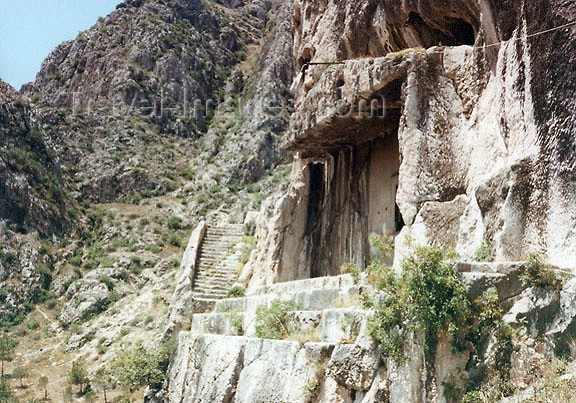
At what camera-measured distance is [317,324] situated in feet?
36.8

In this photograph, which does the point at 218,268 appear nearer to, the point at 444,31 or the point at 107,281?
the point at 444,31

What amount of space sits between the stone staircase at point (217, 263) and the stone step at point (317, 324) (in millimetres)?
6754

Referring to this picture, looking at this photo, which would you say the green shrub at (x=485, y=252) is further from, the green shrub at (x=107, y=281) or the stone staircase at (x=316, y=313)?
the green shrub at (x=107, y=281)

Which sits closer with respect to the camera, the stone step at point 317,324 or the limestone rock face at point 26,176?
the stone step at point 317,324

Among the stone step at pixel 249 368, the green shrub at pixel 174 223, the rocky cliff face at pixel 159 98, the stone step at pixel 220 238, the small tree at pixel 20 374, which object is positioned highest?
the rocky cliff face at pixel 159 98

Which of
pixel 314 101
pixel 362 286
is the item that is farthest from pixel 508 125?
pixel 314 101

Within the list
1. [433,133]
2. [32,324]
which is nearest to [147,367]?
[433,133]

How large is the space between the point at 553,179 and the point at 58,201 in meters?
44.5

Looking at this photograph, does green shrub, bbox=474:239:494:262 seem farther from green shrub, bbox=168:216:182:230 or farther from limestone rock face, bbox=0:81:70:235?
limestone rock face, bbox=0:81:70:235

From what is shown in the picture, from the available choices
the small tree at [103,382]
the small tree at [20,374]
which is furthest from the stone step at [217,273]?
the small tree at [20,374]

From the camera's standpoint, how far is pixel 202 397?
1413 cm

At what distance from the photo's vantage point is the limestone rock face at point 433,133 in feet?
30.8

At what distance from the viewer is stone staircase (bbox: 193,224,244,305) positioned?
22.7m

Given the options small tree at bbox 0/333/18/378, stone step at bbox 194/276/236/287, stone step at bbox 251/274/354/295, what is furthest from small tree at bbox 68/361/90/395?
stone step at bbox 251/274/354/295
